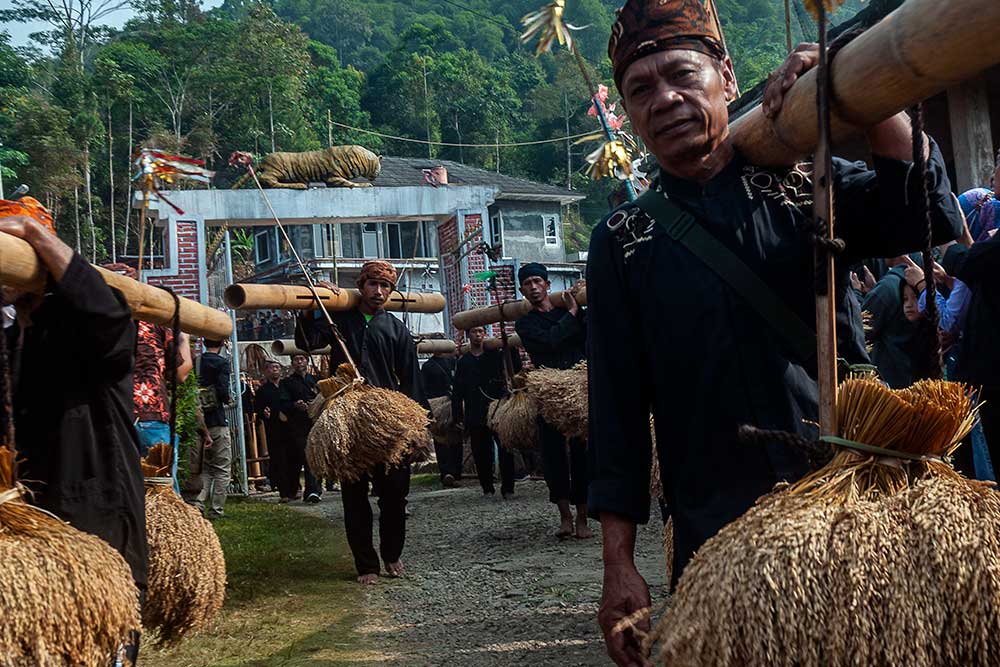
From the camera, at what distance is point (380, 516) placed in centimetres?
793

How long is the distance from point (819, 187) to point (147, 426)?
616cm

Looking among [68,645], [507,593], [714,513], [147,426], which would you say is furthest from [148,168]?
[714,513]

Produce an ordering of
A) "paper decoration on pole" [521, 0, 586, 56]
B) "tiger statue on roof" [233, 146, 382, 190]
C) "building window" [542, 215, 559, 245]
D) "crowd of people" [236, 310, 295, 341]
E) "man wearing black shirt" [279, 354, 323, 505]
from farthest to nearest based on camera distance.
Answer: "building window" [542, 215, 559, 245] → "tiger statue on roof" [233, 146, 382, 190] → "crowd of people" [236, 310, 295, 341] → "man wearing black shirt" [279, 354, 323, 505] → "paper decoration on pole" [521, 0, 586, 56]

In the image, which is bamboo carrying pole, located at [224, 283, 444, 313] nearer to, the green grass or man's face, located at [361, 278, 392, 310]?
man's face, located at [361, 278, 392, 310]

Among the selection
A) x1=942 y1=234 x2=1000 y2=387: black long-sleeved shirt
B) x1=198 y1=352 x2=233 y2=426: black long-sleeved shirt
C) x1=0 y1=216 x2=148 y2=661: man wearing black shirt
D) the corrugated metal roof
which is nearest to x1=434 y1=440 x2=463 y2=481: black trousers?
x1=198 y1=352 x2=233 y2=426: black long-sleeved shirt

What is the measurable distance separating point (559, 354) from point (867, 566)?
788 centimetres

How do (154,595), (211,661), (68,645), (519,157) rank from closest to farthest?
(68,645)
(154,595)
(211,661)
(519,157)

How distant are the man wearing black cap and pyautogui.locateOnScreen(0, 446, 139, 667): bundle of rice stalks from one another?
6.33m

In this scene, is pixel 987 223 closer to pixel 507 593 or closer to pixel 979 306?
pixel 979 306

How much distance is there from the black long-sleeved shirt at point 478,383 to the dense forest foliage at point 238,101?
20.1 m

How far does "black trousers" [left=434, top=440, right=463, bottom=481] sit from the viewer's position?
658 inches

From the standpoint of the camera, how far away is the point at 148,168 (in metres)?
6.18

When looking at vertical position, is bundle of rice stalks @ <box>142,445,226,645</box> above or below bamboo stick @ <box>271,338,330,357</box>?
below

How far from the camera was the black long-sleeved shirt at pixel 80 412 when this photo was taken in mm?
3494
